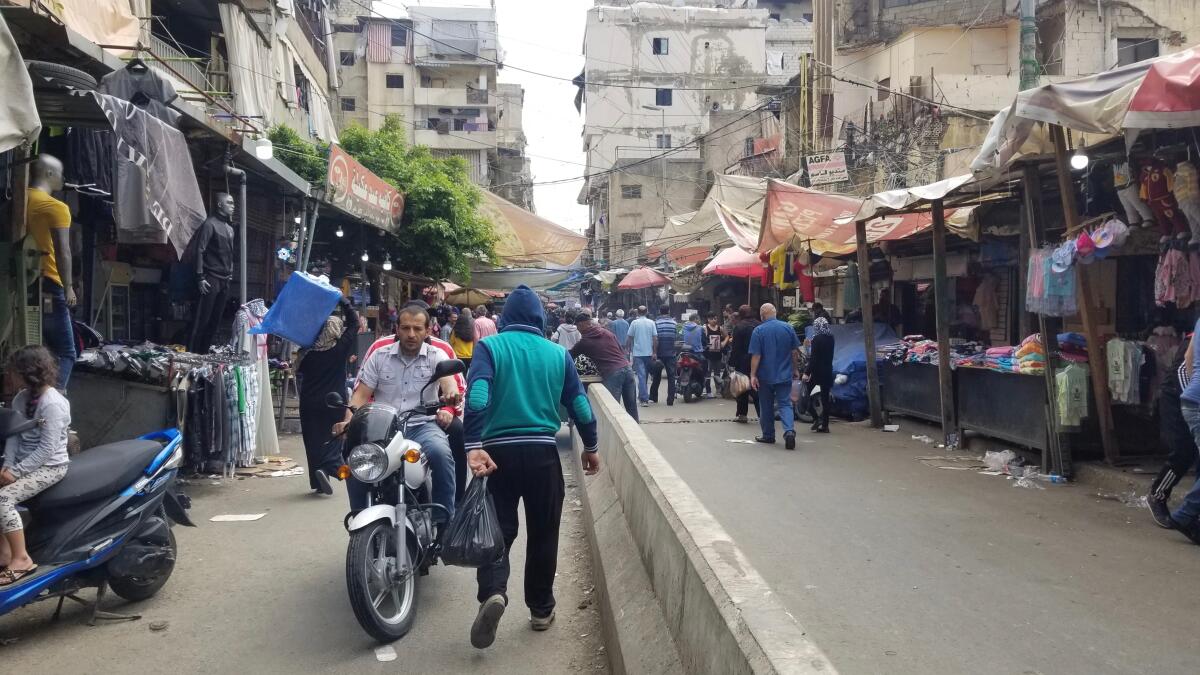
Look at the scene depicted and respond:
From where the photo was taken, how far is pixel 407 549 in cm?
487

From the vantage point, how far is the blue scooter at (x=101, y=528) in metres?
4.68

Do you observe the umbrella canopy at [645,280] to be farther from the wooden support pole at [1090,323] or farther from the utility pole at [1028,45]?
the wooden support pole at [1090,323]

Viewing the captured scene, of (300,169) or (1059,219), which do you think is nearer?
(1059,219)

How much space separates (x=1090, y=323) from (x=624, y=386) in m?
5.71

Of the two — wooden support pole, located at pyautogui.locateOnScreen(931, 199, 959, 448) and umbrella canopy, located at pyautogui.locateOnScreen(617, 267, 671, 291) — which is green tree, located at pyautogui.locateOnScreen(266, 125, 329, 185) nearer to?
wooden support pole, located at pyautogui.locateOnScreen(931, 199, 959, 448)

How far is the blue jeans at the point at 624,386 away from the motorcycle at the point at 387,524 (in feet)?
22.3

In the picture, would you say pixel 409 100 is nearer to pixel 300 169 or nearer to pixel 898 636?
pixel 300 169

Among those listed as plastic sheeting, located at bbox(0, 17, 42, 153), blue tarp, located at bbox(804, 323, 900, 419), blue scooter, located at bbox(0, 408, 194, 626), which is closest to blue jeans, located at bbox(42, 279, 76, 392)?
blue scooter, located at bbox(0, 408, 194, 626)

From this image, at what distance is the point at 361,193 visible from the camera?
14891 mm

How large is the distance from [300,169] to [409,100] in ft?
120

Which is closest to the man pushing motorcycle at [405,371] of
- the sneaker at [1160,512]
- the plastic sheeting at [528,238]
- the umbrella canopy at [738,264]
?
the sneaker at [1160,512]

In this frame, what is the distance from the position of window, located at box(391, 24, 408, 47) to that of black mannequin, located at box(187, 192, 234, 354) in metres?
44.0

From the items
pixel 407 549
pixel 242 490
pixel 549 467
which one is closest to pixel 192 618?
pixel 407 549

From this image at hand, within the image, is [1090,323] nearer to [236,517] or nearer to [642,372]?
[236,517]
